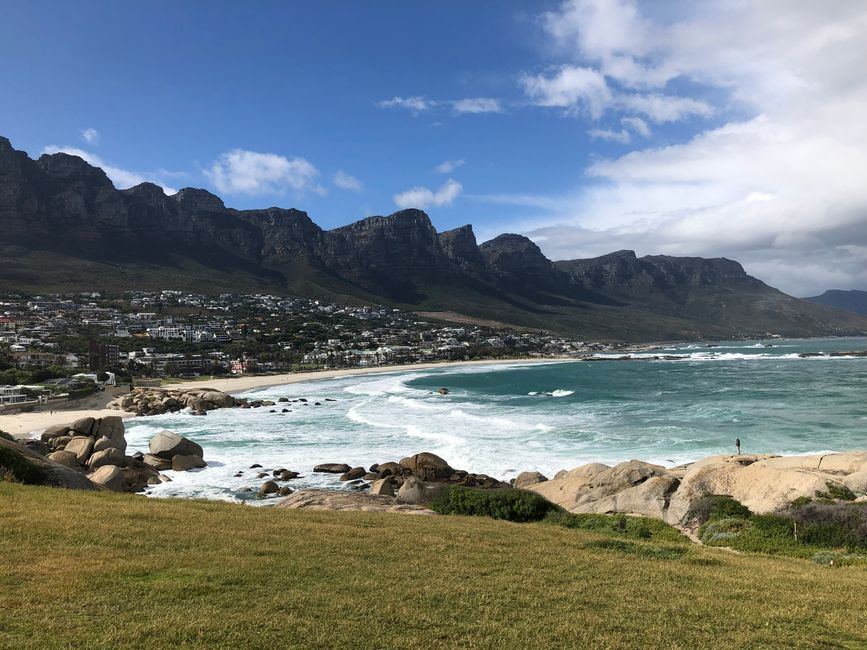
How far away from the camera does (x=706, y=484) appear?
19.9m

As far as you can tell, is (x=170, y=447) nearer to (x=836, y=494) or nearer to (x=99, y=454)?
(x=99, y=454)

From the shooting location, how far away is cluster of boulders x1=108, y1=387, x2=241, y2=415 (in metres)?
62.7

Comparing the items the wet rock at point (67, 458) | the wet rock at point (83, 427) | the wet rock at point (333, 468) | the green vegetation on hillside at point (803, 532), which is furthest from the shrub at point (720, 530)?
the wet rock at point (83, 427)

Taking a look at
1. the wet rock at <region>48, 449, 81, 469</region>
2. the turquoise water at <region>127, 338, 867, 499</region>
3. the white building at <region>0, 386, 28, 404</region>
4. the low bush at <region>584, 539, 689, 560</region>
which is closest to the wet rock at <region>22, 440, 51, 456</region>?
the wet rock at <region>48, 449, 81, 469</region>

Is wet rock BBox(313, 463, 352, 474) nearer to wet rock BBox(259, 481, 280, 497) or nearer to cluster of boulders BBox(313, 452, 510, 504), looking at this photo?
cluster of boulders BBox(313, 452, 510, 504)

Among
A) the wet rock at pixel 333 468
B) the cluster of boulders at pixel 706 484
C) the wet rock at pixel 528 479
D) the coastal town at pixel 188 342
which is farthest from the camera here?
the coastal town at pixel 188 342

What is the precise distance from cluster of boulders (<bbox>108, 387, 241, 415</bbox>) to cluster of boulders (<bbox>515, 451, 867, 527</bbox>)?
49519 millimetres

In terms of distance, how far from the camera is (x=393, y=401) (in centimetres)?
6719

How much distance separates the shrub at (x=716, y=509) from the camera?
17656 millimetres

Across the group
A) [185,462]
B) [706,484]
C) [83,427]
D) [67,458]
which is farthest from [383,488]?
[83,427]

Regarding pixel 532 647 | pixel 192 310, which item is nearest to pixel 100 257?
pixel 192 310

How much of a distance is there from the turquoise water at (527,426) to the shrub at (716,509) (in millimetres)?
13004

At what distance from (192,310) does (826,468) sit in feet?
534

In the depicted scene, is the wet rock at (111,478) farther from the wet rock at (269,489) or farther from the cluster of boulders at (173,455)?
the wet rock at (269,489)
